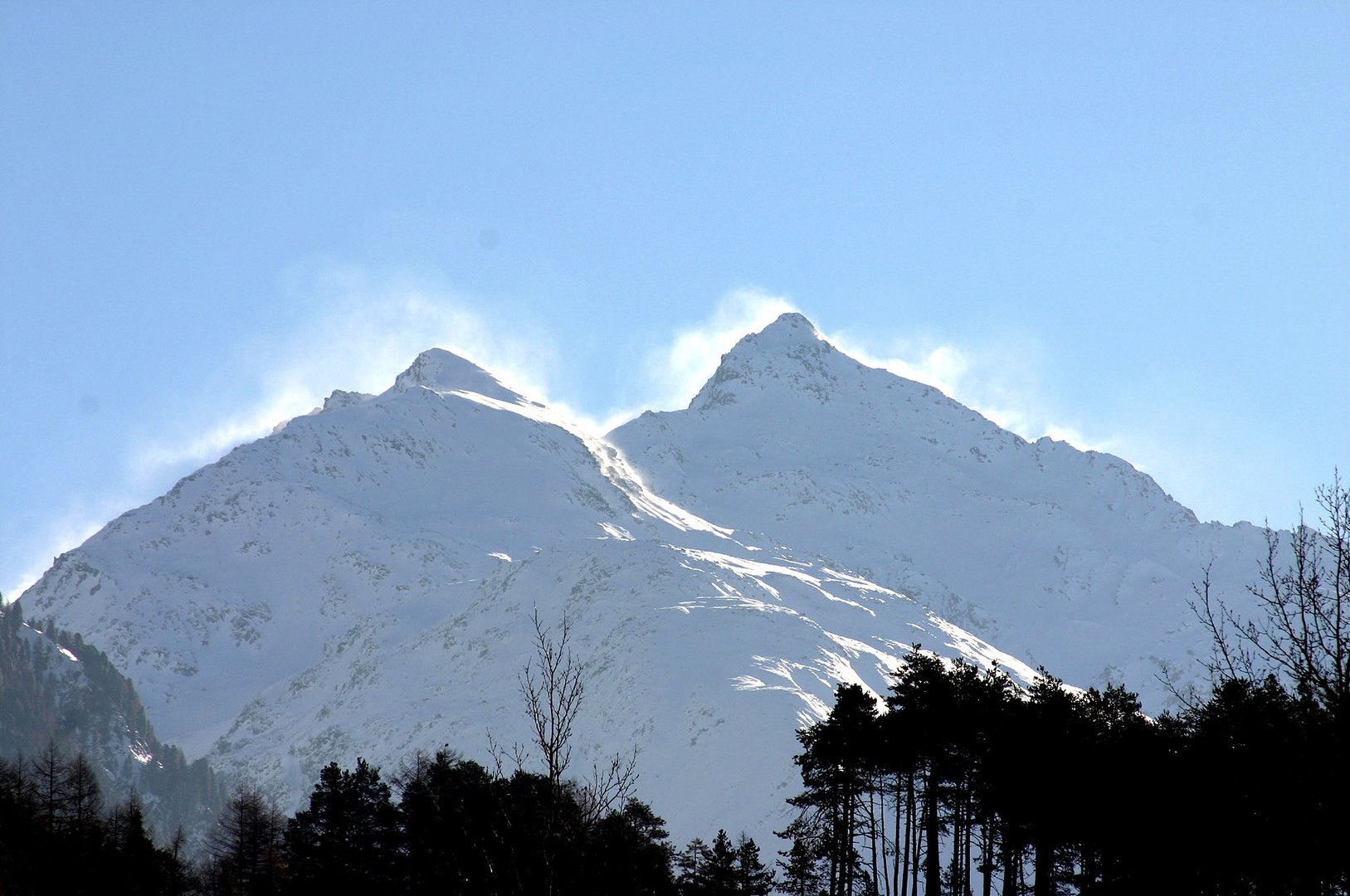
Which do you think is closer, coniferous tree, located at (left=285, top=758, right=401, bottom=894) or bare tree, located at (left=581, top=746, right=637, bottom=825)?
bare tree, located at (left=581, top=746, right=637, bottom=825)

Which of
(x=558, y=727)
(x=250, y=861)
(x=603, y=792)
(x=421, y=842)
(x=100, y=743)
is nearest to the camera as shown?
(x=558, y=727)

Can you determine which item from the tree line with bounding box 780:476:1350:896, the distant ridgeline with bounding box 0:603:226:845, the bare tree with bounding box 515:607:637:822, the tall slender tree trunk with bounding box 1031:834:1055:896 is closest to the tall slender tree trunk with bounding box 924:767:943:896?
the tree line with bounding box 780:476:1350:896

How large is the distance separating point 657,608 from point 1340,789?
16779 centimetres

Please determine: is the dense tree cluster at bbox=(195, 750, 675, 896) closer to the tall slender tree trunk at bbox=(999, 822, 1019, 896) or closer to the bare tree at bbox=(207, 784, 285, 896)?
the bare tree at bbox=(207, 784, 285, 896)

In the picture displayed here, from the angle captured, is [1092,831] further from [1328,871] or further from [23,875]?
[23,875]

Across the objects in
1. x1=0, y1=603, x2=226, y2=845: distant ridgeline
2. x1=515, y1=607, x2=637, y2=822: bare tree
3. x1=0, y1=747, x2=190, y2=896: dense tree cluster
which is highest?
x1=0, y1=603, x2=226, y2=845: distant ridgeline

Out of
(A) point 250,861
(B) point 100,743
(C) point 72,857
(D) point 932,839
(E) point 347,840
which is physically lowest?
(C) point 72,857

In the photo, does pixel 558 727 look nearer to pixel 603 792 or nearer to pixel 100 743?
pixel 603 792

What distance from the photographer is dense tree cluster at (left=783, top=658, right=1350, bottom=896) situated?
19.1 metres

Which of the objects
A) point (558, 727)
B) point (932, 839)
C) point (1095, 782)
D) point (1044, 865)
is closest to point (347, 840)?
point (932, 839)

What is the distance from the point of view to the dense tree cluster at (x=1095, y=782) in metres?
19.1

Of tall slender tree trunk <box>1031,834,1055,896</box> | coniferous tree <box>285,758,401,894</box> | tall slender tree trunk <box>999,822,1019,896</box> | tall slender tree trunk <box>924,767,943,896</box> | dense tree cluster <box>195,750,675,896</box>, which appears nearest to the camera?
tall slender tree trunk <box>1031,834,1055,896</box>

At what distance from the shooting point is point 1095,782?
3288 cm

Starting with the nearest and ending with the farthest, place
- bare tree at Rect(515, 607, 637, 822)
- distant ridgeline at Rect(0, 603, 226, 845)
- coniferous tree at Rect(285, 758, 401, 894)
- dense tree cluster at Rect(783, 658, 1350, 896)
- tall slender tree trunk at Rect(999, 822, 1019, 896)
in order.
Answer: bare tree at Rect(515, 607, 637, 822) < dense tree cluster at Rect(783, 658, 1350, 896) < tall slender tree trunk at Rect(999, 822, 1019, 896) < coniferous tree at Rect(285, 758, 401, 894) < distant ridgeline at Rect(0, 603, 226, 845)
